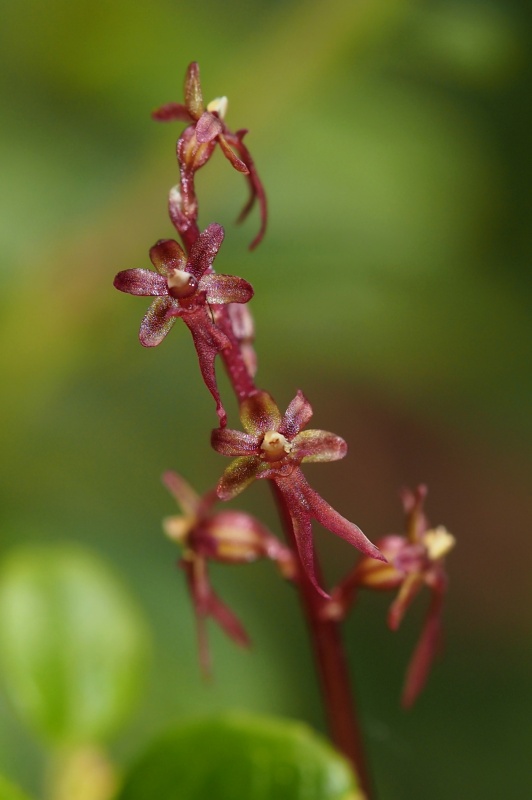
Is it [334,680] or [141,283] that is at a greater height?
[141,283]

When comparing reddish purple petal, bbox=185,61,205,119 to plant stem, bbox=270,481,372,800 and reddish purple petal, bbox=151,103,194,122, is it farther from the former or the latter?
plant stem, bbox=270,481,372,800

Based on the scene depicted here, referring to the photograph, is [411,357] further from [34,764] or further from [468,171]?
[34,764]

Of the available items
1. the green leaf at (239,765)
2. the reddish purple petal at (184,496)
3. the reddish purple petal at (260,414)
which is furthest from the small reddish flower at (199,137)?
the green leaf at (239,765)

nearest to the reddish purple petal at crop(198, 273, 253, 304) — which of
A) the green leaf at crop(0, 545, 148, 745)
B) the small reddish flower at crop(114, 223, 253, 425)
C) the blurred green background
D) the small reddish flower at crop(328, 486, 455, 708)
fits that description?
the small reddish flower at crop(114, 223, 253, 425)

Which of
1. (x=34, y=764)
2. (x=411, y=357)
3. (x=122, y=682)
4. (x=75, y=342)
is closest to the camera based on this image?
(x=122, y=682)

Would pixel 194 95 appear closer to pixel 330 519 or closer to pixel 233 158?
pixel 233 158

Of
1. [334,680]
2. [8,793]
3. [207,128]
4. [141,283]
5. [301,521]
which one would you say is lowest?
[8,793]

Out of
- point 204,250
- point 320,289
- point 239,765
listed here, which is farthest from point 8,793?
point 320,289

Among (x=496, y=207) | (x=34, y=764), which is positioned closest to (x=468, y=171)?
(x=496, y=207)
